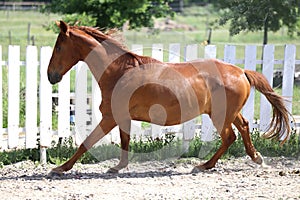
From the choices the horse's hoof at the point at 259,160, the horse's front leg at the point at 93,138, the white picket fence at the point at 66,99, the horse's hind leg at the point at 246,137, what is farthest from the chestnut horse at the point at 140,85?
the white picket fence at the point at 66,99

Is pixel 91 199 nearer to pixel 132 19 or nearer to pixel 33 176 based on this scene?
pixel 33 176

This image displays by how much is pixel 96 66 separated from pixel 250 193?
7.92 feet

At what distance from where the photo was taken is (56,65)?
700cm

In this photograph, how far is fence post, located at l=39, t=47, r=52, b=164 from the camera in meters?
8.10

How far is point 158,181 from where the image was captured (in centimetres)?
685

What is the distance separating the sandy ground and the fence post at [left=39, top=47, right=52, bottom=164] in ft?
1.54

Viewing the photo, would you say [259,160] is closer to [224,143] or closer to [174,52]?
[224,143]

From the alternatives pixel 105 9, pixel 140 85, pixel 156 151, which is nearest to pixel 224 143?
pixel 156 151

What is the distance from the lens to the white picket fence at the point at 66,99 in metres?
8.06

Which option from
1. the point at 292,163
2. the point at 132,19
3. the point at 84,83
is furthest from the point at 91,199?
the point at 132,19

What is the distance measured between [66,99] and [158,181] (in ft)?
7.03

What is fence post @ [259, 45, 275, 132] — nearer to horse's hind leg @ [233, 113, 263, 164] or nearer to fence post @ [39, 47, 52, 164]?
horse's hind leg @ [233, 113, 263, 164]

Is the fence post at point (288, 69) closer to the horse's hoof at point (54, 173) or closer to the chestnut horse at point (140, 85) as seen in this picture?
the chestnut horse at point (140, 85)

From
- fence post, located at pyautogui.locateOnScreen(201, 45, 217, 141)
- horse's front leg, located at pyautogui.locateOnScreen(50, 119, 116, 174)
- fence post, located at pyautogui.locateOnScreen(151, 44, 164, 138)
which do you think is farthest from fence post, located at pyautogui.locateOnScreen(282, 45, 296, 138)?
horse's front leg, located at pyautogui.locateOnScreen(50, 119, 116, 174)
